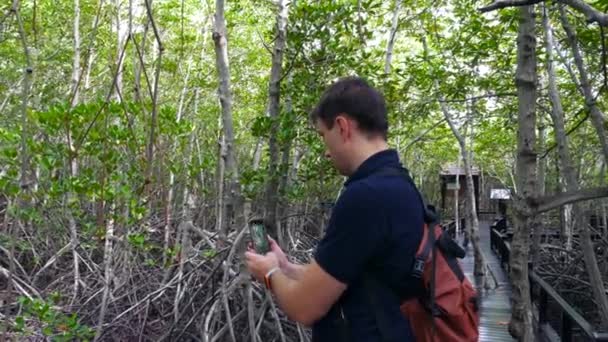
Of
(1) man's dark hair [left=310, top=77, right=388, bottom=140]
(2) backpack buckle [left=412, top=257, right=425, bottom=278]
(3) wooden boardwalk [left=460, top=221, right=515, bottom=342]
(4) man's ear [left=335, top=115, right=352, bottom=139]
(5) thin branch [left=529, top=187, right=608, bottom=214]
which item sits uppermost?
(1) man's dark hair [left=310, top=77, right=388, bottom=140]

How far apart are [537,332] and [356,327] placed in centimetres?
408

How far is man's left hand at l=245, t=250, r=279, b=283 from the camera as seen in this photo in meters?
1.48

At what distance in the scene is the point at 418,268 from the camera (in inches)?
52.7

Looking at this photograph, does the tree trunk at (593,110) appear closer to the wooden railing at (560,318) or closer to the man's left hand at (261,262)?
the wooden railing at (560,318)

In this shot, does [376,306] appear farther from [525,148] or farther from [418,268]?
[525,148]

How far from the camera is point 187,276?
4.38 m

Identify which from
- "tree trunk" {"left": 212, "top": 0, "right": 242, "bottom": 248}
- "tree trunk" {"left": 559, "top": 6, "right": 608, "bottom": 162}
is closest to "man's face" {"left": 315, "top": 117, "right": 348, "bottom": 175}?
"tree trunk" {"left": 212, "top": 0, "right": 242, "bottom": 248}

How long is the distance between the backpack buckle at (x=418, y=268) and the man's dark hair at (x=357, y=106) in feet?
0.98

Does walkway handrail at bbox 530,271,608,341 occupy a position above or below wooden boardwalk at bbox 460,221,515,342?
above

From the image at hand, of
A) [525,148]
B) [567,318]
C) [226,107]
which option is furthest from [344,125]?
[525,148]

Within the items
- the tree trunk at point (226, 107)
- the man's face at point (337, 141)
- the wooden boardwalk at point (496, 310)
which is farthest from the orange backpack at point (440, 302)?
the wooden boardwalk at point (496, 310)

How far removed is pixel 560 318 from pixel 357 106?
3.86 metres

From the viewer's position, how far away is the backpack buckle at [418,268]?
1.34 metres

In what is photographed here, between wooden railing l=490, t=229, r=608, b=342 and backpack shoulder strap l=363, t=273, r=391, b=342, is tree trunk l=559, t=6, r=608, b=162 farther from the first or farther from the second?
backpack shoulder strap l=363, t=273, r=391, b=342
